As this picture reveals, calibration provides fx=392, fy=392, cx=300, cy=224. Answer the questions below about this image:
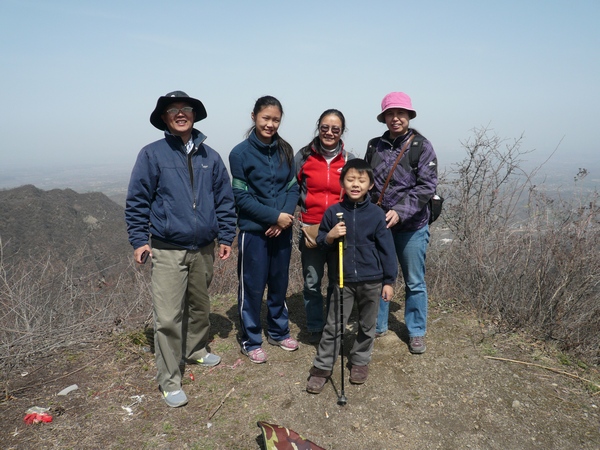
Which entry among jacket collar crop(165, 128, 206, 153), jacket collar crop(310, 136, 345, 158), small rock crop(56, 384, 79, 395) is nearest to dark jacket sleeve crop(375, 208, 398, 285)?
jacket collar crop(310, 136, 345, 158)

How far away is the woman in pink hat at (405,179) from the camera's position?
335 cm

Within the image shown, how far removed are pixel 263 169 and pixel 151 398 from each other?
211 cm

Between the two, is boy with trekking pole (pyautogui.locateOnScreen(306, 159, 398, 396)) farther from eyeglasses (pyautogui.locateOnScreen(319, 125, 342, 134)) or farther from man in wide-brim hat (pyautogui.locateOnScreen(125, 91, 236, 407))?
man in wide-brim hat (pyautogui.locateOnScreen(125, 91, 236, 407))

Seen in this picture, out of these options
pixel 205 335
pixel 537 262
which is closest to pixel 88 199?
pixel 205 335

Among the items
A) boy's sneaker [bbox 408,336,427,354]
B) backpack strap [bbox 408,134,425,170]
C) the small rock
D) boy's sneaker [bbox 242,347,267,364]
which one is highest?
backpack strap [bbox 408,134,425,170]

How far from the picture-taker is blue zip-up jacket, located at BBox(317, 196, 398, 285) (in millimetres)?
3154

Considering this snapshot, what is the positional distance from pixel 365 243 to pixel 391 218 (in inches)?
13.4

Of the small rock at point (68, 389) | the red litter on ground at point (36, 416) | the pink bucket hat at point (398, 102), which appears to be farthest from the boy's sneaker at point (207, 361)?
the pink bucket hat at point (398, 102)

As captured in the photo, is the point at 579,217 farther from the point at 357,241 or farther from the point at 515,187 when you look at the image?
the point at 357,241

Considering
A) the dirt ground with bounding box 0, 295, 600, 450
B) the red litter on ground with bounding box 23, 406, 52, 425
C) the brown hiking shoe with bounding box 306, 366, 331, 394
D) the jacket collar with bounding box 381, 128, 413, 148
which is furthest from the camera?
the jacket collar with bounding box 381, 128, 413, 148

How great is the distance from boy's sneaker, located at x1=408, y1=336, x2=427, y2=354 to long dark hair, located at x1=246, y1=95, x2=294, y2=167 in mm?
2049

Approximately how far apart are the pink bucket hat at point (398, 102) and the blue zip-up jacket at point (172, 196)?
61.6 inches

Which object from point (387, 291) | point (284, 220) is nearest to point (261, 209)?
point (284, 220)

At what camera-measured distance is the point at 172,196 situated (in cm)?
300
